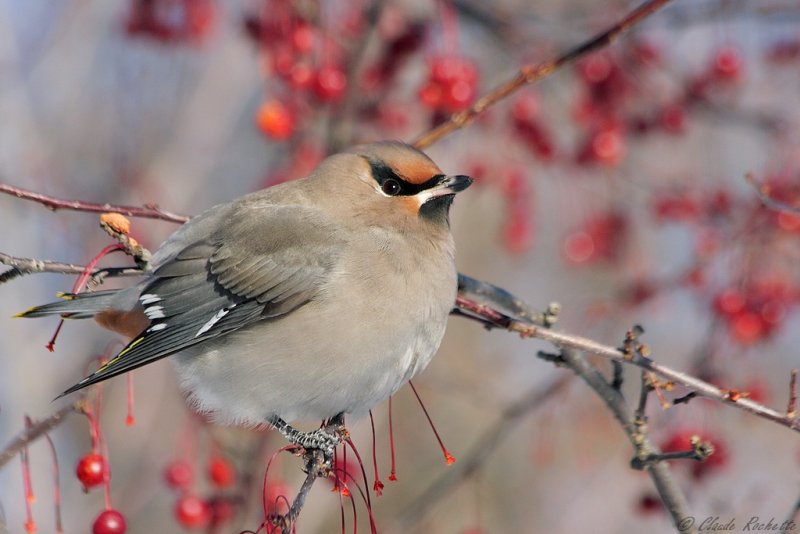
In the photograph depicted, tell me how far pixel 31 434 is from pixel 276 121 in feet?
7.42

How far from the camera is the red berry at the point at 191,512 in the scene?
4.18m

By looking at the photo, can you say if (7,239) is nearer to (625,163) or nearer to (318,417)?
(318,417)

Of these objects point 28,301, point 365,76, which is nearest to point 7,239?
point 28,301

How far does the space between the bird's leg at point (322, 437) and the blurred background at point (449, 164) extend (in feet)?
1.55

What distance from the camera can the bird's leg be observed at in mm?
3420

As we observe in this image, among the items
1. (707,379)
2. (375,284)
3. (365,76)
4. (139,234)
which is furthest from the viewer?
(139,234)

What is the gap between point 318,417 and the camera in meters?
3.66

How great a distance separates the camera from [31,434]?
2793mm

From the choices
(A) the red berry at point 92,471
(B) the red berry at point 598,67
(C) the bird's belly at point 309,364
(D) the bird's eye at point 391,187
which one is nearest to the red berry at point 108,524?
(A) the red berry at point 92,471

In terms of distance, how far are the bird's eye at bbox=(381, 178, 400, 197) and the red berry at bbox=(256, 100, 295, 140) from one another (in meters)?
1.05

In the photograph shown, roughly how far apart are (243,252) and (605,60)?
2285mm

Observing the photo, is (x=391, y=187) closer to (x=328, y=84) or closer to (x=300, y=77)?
(x=328, y=84)

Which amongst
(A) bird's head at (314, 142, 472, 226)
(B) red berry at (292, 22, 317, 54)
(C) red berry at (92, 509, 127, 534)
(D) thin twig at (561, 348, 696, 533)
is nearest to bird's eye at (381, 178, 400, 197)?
(A) bird's head at (314, 142, 472, 226)

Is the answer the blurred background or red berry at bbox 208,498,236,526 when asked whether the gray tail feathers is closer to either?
the blurred background
